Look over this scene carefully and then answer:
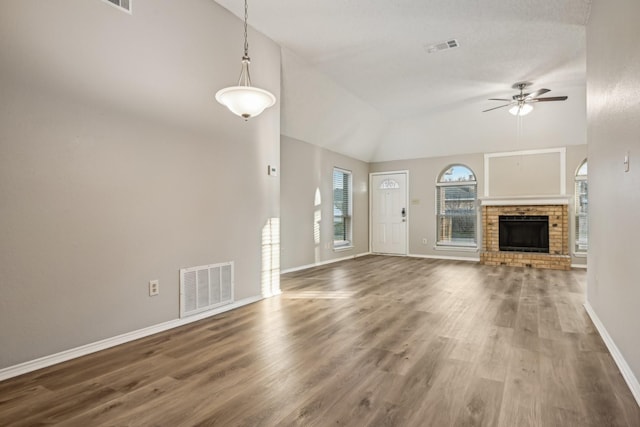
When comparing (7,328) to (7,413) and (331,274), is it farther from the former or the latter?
(331,274)

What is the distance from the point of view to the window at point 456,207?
8.12 meters

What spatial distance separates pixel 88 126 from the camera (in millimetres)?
2627

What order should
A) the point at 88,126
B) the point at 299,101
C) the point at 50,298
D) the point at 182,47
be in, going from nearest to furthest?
the point at 50,298 < the point at 88,126 < the point at 182,47 < the point at 299,101

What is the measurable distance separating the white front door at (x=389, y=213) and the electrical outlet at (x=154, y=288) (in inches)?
262

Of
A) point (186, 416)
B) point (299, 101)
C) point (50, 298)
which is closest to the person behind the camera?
point (186, 416)

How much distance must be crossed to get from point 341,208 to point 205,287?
4.93 metres

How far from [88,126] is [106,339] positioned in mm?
1673

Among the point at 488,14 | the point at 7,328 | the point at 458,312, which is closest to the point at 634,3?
the point at 488,14

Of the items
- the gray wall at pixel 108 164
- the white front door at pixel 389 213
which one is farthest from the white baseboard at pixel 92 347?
the white front door at pixel 389 213

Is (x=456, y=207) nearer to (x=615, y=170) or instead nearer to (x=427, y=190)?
(x=427, y=190)

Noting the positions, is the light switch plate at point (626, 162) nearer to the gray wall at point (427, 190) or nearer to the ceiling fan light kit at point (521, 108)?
the ceiling fan light kit at point (521, 108)

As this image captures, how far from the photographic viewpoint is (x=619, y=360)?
7.83ft

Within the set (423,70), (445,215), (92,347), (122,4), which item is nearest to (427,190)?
(445,215)

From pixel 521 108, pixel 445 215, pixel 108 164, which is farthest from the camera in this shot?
pixel 445 215
